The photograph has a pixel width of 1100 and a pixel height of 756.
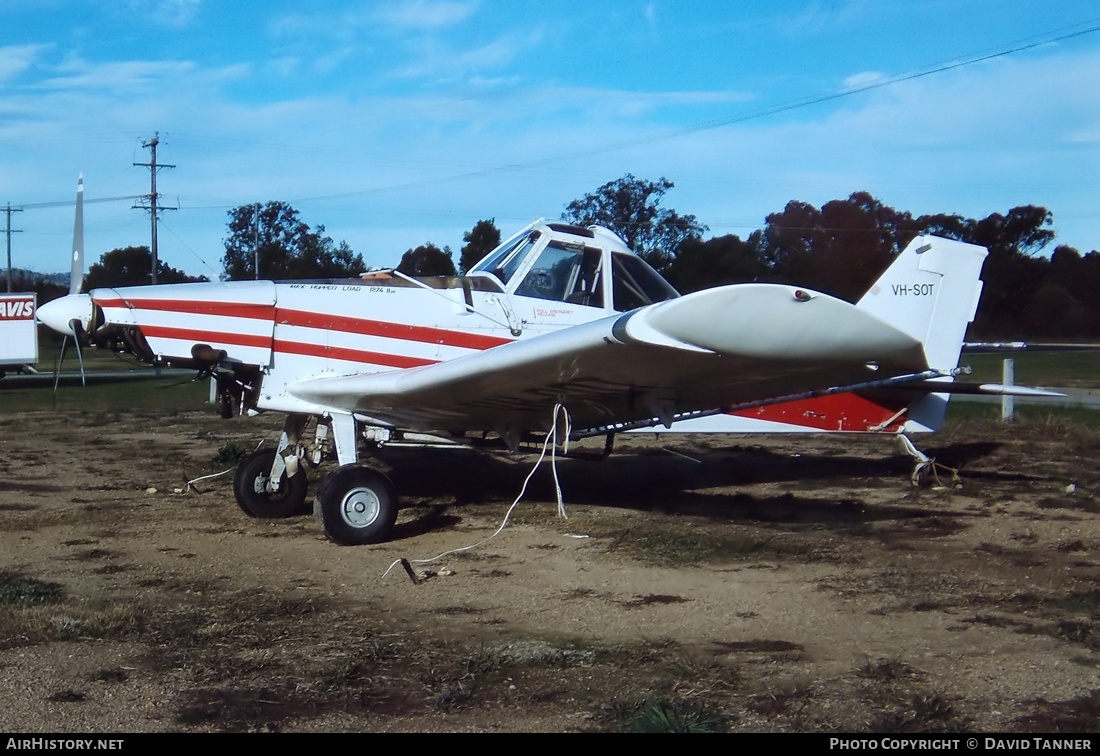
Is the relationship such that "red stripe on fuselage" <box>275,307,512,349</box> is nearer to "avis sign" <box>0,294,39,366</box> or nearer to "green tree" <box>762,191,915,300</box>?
"green tree" <box>762,191,915,300</box>

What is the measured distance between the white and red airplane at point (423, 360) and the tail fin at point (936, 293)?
325 mm

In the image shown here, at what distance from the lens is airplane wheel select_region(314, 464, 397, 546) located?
645 centimetres

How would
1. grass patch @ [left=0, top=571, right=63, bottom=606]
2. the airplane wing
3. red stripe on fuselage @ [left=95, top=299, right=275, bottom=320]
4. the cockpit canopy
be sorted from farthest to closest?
the cockpit canopy
red stripe on fuselage @ [left=95, top=299, right=275, bottom=320]
grass patch @ [left=0, top=571, right=63, bottom=606]
the airplane wing

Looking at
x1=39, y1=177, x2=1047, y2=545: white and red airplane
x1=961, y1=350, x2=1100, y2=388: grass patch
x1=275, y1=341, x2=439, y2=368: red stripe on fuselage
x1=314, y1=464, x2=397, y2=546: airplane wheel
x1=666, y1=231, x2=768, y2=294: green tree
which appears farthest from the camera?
x1=961, y1=350, x2=1100, y2=388: grass patch

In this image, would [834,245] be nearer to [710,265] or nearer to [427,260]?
[710,265]

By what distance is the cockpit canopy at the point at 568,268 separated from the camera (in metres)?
7.27

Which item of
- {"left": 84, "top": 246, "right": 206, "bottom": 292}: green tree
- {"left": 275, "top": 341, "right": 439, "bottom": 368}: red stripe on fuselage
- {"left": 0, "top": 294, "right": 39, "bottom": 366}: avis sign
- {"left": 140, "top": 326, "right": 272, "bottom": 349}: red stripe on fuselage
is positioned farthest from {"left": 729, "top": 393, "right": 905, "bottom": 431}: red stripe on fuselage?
{"left": 0, "top": 294, "right": 39, "bottom": 366}: avis sign

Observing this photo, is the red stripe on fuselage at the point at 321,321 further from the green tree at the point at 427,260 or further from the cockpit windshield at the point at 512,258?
the green tree at the point at 427,260

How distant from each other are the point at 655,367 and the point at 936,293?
4140mm

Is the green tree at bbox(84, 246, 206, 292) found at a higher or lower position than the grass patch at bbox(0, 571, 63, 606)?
higher

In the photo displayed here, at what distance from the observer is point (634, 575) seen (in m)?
5.71

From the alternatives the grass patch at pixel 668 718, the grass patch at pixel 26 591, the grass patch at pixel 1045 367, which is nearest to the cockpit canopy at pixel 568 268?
the grass patch at pixel 26 591

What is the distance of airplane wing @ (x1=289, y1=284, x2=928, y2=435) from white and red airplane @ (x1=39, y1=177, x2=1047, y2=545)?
0.02m

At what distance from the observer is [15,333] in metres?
25.1
